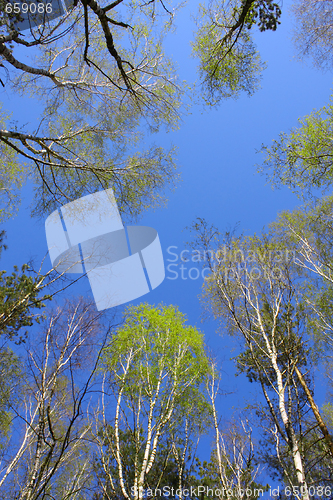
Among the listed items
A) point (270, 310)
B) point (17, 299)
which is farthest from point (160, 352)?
point (17, 299)

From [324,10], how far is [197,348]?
29.3 ft

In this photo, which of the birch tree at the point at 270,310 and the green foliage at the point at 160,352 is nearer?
the birch tree at the point at 270,310

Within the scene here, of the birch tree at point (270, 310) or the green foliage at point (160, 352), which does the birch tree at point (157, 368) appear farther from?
the birch tree at point (270, 310)

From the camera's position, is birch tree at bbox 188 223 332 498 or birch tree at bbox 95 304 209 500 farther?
birch tree at bbox 95 304 209 500

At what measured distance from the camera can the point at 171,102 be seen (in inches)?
233

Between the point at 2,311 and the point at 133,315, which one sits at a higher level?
the point at 133,315

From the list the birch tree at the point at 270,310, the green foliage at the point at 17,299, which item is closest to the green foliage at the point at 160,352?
the birch tree at the point at 270,310

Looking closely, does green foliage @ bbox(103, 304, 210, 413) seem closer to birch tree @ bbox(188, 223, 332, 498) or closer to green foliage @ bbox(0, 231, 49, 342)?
birch tree @ bbox(188, 223, 332, 498)

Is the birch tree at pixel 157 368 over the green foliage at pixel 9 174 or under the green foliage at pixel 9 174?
under

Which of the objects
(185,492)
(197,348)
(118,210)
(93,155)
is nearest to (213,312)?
(197,348)

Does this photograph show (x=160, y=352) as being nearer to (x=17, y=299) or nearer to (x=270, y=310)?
(x=270, y=310)

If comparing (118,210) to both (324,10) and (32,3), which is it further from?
(324,10)

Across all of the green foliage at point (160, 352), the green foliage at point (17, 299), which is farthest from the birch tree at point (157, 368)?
the green foliage at point (17, 299)

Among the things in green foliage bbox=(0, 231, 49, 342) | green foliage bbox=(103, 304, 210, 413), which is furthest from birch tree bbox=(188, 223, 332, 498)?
green foliage bbox=(0, 231, 49, 342)
